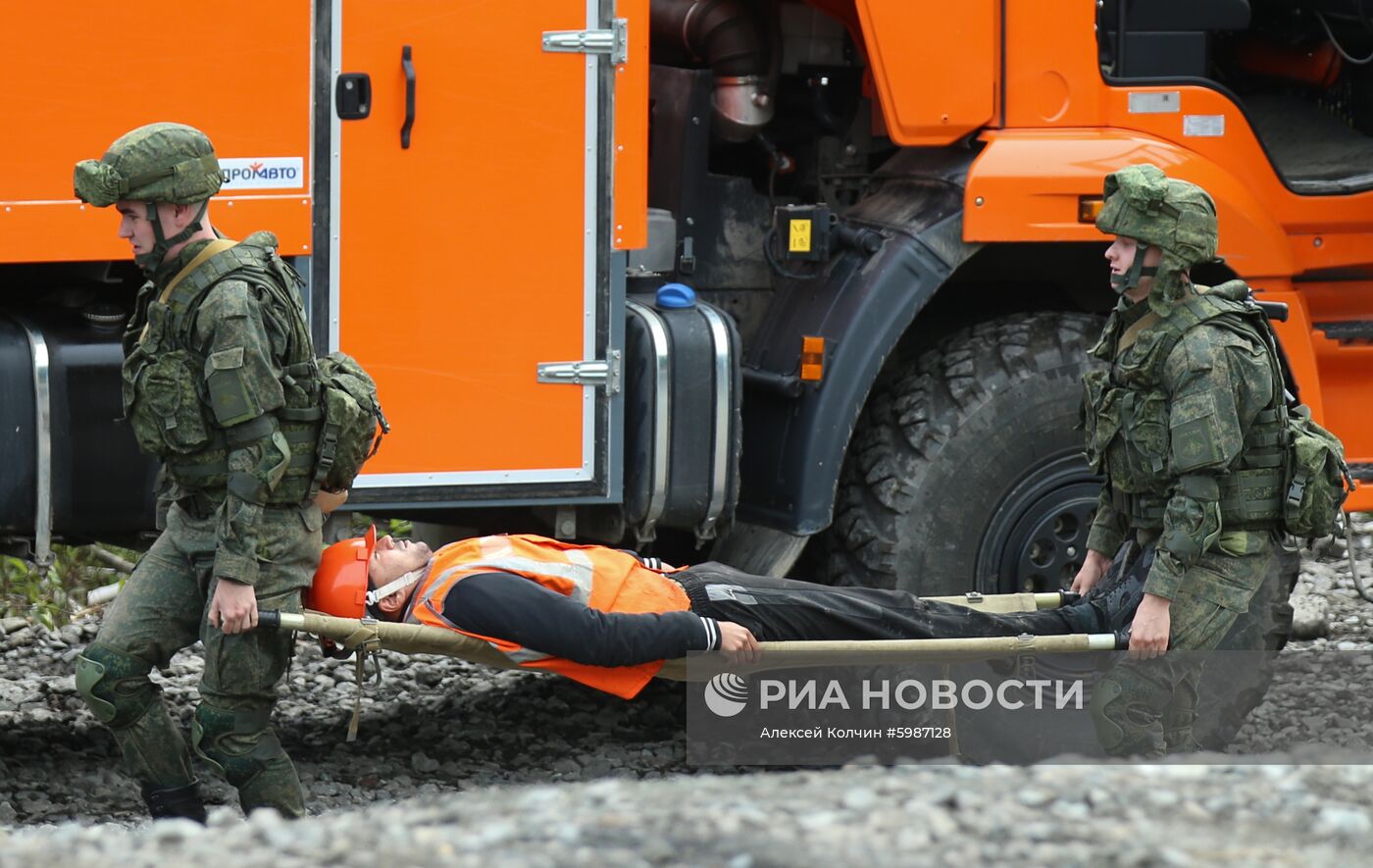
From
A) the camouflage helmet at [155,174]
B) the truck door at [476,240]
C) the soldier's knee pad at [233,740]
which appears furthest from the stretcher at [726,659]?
the camouflage helmet at [155,174]

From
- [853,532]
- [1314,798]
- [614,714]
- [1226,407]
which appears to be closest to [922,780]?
[1314,798]

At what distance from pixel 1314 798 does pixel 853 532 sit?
209 centimetres

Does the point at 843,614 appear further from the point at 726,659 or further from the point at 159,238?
the point at 159,238

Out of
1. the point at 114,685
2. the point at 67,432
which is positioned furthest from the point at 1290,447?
the point at 67,432

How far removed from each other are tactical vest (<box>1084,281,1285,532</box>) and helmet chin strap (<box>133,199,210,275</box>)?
223cm

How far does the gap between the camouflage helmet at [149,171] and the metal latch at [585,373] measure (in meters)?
1.12

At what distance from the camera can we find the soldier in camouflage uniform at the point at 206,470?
4395 millimetres

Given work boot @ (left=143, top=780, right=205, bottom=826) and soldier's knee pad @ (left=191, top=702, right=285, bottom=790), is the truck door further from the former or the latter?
work boot @ (left=143, top=780, right=205, bottom=826)

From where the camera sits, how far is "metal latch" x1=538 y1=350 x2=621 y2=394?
5215 mm

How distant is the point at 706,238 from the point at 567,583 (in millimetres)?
1597

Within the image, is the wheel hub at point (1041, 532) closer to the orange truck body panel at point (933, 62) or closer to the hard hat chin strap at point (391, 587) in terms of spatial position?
the orange truck body panel at point (933, 62)

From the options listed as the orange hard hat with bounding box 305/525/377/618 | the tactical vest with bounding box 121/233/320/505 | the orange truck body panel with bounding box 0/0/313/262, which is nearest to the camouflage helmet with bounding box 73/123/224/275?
the tactical vest with bounding box 121/233/320/505

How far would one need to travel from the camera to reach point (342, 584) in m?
4.73

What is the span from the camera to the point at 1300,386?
562 centimetres
